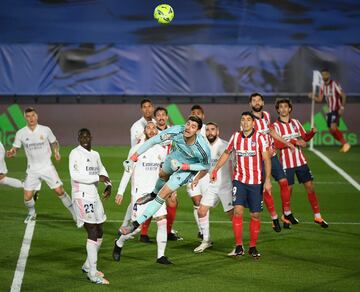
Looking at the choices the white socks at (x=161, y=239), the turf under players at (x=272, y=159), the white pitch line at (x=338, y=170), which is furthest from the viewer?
the white pitch line at (x=338, y=170)

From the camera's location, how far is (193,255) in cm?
1341

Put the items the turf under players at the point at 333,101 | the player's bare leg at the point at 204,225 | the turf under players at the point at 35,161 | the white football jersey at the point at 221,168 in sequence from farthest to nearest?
the turf under players at the point at 333,101 < the turf under players at the point at 35,161 < the white football jersey at the point at 221,168 < the player's bare leg at the point at 204,225

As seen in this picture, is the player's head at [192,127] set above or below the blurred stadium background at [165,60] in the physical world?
below

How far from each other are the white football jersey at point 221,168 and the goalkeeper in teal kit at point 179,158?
A: 4.60 ft

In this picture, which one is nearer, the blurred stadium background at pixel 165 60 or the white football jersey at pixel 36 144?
the white football jersey at pixel 36 144

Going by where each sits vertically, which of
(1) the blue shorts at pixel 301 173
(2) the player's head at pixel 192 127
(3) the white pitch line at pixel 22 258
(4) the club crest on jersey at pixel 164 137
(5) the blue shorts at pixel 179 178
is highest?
(2) the player's head at pixel 192 127

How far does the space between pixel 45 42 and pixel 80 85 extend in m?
1.89

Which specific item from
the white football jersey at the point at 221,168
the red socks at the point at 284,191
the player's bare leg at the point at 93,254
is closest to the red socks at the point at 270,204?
the red socks at the point at 284,191

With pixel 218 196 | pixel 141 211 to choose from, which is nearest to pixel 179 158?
pixel 141 211

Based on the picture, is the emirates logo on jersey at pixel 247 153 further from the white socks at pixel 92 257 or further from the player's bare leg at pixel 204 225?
the white socks at pixel 92 257

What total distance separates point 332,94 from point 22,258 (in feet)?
48.9

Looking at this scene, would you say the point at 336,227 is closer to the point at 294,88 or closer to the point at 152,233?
the point at 152,233

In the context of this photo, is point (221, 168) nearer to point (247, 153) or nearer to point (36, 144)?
point (247, 153)

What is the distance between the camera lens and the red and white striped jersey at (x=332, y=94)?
1019 inches
